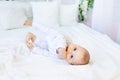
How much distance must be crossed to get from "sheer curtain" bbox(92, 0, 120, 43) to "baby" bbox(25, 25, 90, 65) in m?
0.73

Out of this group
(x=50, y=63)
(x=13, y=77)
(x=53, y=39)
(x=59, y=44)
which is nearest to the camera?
(x=13, y=77)

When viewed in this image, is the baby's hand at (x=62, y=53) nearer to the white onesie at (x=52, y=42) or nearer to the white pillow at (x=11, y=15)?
the white onesie at (x=52, y=42)

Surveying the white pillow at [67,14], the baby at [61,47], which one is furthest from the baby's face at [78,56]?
the white pillow at [67,14]

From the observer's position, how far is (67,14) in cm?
265

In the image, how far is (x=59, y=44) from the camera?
171cm

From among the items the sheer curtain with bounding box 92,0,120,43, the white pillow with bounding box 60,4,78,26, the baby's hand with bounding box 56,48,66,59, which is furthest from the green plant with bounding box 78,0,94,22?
the baby's hand with bounding box 56,48,66,59

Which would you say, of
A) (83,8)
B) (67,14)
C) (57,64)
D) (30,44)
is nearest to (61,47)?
(57,64)

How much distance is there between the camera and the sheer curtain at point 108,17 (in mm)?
2252

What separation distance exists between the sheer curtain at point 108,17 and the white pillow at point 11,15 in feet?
2.97

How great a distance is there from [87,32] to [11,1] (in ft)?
3.40

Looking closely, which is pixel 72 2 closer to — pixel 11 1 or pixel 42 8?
pixel 42 8

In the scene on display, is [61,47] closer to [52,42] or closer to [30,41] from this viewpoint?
[52,42]

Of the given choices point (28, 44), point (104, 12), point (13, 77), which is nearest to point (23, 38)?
point (28, 44)

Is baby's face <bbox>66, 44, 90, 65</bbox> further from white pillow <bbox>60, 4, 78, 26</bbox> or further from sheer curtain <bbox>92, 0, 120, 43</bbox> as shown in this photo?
white pillow <bbox>60, 4, 78, 26</bbox>
